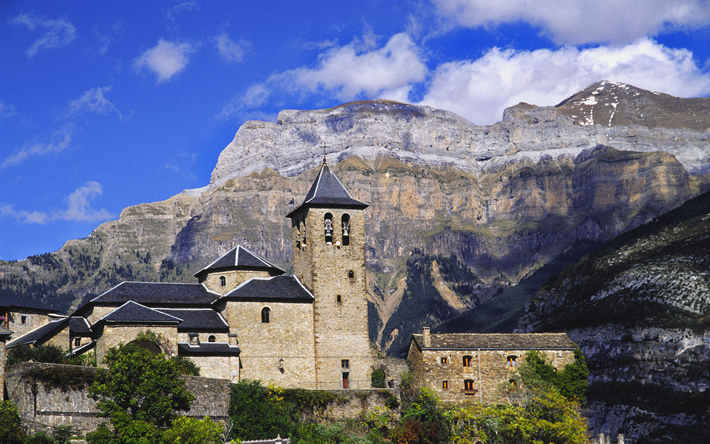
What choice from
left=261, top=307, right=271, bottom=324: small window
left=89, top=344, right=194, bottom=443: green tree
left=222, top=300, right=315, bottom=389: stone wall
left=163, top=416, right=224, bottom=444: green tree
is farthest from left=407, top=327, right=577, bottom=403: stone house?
left=89, top=344, right=194, bottom=443: green tree

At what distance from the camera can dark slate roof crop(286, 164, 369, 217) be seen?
66.4m

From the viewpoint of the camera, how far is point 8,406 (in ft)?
146

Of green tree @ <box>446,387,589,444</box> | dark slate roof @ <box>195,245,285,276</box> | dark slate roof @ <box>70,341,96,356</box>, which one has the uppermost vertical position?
dark slate roof @ <box>195,245,285,276</box>

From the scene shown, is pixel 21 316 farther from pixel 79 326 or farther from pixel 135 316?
pixel 135 316

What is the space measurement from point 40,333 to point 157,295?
29.6ft

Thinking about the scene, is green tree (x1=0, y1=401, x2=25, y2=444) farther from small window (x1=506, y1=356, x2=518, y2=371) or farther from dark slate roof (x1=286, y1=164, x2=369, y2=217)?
small window (x1=506, y1=356, x2=518, y2=371)

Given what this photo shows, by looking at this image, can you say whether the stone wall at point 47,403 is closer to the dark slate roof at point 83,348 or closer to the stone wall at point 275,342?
the dark slate roof at point 83,348

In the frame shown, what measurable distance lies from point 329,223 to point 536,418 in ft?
71.1

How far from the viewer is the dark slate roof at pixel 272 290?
6147 cm

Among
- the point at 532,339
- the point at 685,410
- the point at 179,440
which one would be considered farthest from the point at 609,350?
the point at 179,440

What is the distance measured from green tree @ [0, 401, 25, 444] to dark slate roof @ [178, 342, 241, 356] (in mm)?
14939

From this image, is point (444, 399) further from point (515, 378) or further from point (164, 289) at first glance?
point (164, 289)

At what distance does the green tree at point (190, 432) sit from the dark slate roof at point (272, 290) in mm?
15626

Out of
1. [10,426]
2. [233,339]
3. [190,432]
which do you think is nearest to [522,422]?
[233,339]
